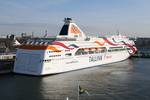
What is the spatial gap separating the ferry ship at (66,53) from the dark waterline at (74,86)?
1375 mm

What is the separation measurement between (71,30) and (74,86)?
1924 cm

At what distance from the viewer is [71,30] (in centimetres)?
4666

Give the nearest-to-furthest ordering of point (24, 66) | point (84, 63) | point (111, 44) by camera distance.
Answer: point (24, 66) < point (84, 63) < point (111, 44)

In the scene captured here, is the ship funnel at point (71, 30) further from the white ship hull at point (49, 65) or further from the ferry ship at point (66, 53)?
the white ship hull at point (49, 65)

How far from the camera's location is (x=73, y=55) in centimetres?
4000

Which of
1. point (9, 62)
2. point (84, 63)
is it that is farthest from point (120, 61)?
point (9, 62)

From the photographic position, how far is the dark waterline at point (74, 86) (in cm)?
2450

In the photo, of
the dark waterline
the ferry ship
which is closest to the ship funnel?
the ferry ship

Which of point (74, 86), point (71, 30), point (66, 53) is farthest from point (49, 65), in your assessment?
point (71, 30)

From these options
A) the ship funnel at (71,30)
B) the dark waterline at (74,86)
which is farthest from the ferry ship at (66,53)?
the dark waterline at (74,86)

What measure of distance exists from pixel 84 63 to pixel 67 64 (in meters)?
4.90

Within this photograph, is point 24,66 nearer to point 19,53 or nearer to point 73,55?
point 19,53

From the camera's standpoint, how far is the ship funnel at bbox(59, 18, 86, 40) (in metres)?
46.2

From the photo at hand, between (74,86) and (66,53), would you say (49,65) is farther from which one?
(74,86)
